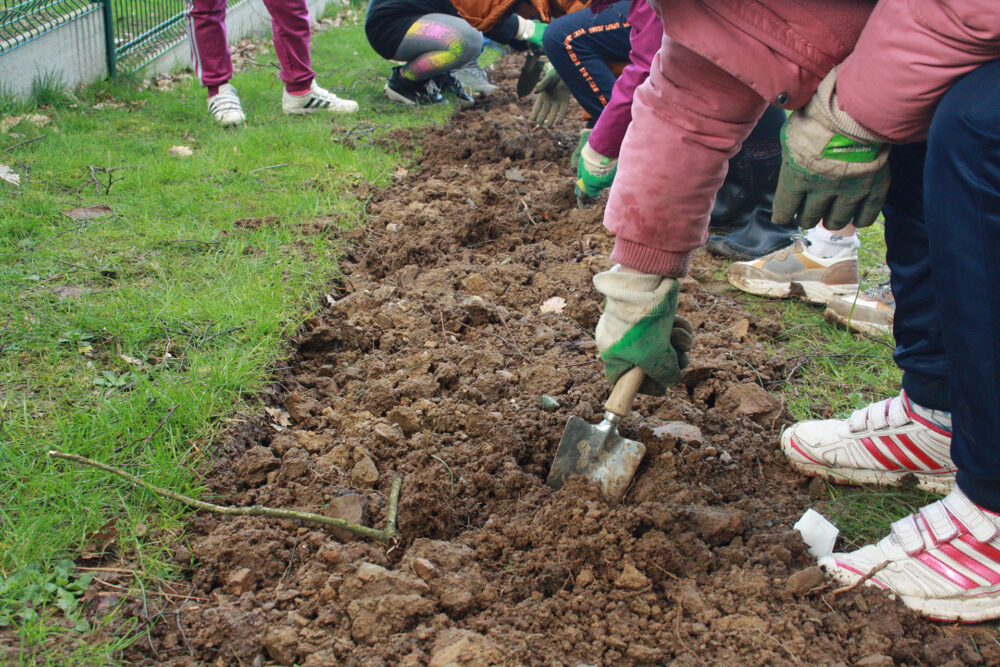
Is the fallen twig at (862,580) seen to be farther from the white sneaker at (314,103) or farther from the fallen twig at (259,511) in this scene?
the white sneaker at (314,103)

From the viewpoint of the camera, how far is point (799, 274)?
2986 millimetres

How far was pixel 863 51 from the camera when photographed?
1.28 meters

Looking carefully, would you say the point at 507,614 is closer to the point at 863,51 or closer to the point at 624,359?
the point at 624,359

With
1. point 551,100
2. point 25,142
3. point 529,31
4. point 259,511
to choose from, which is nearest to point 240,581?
point 259,511

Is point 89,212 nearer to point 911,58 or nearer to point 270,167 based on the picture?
point 270,167

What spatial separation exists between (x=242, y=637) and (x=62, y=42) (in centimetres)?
489

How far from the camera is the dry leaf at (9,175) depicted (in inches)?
130

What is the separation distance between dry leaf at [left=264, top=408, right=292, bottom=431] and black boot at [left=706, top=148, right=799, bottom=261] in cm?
211

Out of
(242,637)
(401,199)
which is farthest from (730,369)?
(401,199)

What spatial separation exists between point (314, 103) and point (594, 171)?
2.64 m

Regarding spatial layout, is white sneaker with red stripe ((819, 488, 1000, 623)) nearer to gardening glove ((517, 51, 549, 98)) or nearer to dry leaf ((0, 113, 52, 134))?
dry leaf ((0, 113, 52, 134))

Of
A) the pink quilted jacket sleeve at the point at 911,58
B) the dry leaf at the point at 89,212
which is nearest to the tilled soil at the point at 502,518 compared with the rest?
the pink quilted jacket sleeve at the point at 911,58

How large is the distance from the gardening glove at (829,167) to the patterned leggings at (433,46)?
181 inches

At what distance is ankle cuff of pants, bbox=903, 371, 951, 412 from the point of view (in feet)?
5.74
